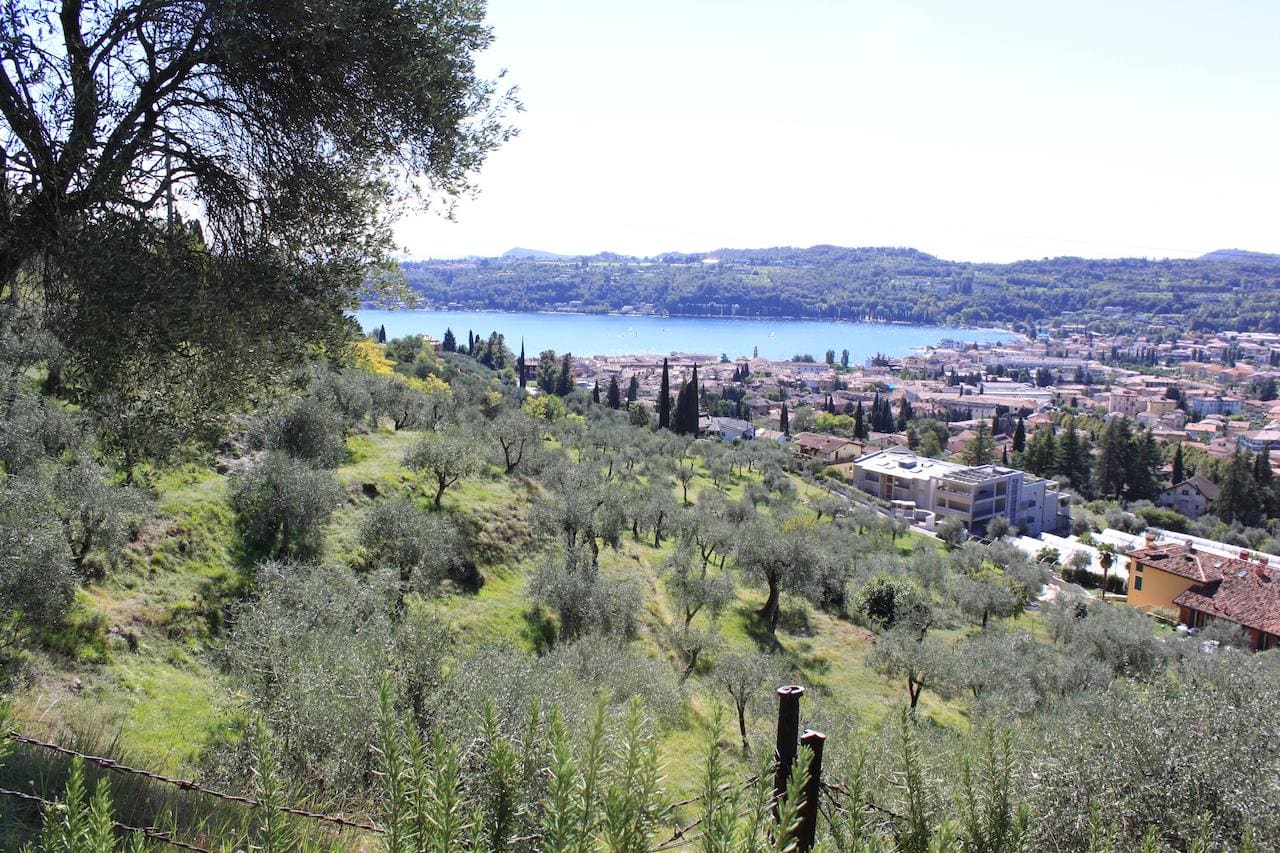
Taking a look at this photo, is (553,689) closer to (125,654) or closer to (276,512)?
(125,654)

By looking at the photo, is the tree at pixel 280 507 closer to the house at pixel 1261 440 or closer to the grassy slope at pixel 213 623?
the grassy slope at pixel 213 623

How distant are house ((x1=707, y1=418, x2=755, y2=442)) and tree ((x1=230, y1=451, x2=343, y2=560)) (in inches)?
2398

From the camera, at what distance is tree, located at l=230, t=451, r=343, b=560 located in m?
16.1

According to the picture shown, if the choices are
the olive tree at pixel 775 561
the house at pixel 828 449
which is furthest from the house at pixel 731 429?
the olive tree at pixel 775 561

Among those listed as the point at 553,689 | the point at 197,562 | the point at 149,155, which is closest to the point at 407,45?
the point at 149,155

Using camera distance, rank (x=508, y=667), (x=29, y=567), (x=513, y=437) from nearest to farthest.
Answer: (x=508, y=667), (x=29, y=567), (x=513, y=437)

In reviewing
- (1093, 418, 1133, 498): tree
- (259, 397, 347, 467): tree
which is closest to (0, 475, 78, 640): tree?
(259, 397, 347, 467): tree

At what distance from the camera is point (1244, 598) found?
32375 mm

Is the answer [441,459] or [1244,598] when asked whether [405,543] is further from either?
[1244,598]

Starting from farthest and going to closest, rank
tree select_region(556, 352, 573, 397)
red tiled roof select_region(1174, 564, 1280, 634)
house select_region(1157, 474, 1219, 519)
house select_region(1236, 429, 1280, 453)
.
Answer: house select_region(1236, 429, 1280, 453), tree select_region(556, 352, 573, 397), house select_region(1157, 474, 1219, 519), red tiled roof select_region(1174, 564, 1280, 634)

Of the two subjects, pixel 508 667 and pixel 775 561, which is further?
pixel 775 561

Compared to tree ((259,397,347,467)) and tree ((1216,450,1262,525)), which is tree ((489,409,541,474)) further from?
tree ((1216,450,1262,525))

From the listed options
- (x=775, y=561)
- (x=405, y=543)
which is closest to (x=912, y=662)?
(x=775, y=561)

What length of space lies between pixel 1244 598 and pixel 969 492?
73.7ft
